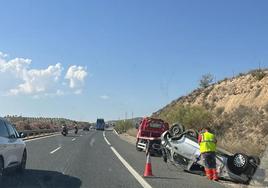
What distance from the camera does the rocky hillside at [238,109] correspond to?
3713 centimetres

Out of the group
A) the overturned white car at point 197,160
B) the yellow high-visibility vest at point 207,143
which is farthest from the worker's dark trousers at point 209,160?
the overturned white car at point 197,160

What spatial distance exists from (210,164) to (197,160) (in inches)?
53.1

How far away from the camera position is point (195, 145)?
16.9m

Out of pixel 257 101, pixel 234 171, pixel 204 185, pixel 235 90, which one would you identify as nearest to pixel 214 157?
pixel 234 171

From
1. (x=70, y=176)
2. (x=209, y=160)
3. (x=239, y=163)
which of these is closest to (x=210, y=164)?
(x=209, y=160)

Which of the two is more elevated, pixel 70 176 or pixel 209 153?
pixel 209 153

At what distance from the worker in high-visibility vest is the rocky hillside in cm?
1583

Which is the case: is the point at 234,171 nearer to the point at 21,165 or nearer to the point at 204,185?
the point at 204,185

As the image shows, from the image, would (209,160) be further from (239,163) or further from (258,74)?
(258,74)

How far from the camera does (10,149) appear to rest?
42.5 feet

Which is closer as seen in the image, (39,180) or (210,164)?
(39,180)

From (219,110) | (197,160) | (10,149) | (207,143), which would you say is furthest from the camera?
(219,110)

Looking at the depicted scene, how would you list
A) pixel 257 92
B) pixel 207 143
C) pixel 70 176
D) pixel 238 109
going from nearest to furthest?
pixel 70 176
pixel 207 143
pixel 238 109
pixel 257 92

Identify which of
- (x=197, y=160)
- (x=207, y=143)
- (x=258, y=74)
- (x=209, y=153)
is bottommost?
(x=197, y=160)
